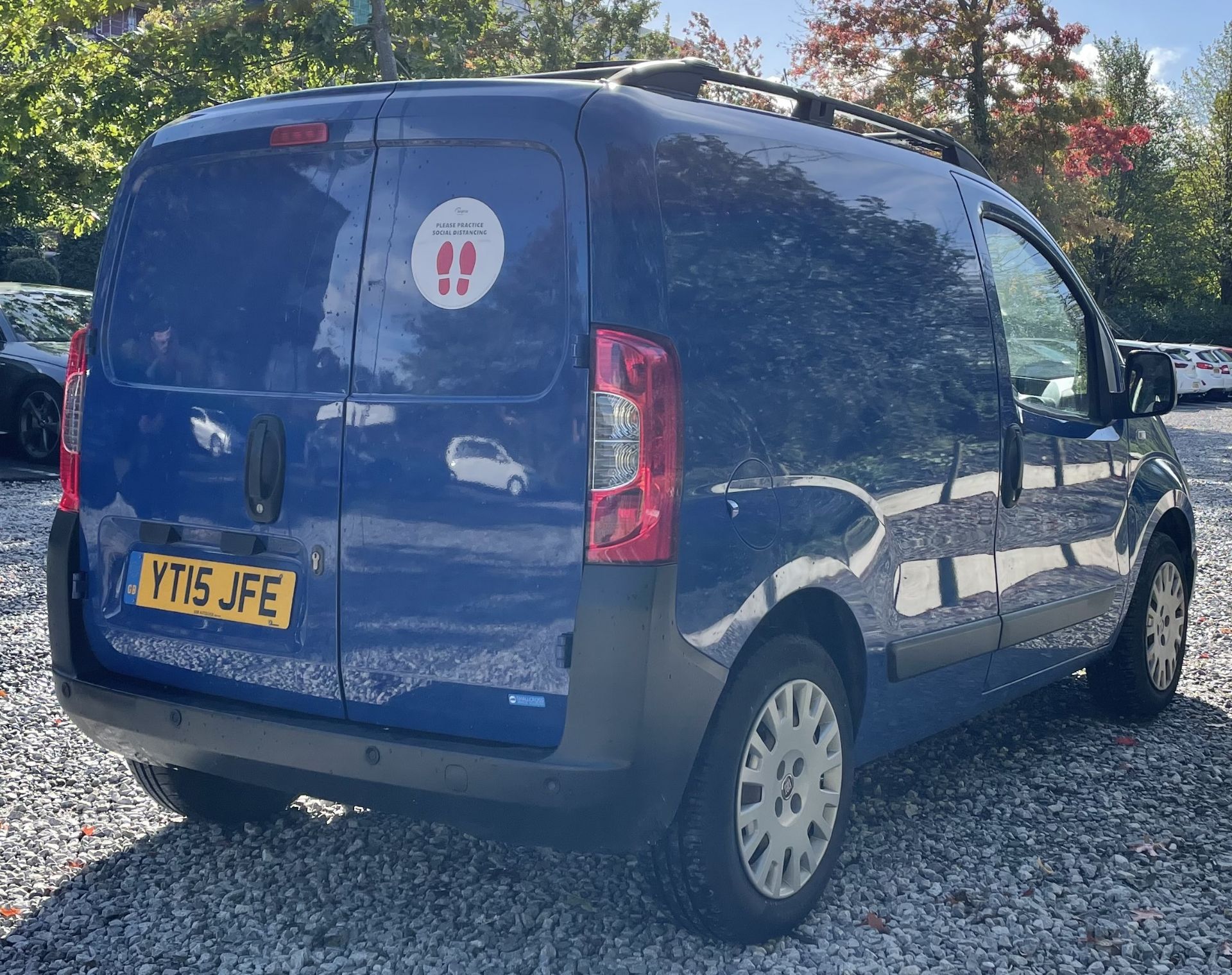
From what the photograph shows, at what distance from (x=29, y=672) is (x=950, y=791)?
12.6ft

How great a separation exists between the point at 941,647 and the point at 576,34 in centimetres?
2840

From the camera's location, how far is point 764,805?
333 cm

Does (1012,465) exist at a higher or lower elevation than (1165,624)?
higher

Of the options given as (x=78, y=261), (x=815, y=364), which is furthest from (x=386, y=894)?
(x=78, y=261)

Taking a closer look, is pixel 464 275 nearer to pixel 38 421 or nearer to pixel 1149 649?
pixel 1149 649

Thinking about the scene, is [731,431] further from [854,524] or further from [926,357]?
[926,357]

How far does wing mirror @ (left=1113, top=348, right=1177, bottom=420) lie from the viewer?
16.1 ft

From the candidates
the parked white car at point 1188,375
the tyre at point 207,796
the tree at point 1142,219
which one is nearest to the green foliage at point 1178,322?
the tree at point 1142,219

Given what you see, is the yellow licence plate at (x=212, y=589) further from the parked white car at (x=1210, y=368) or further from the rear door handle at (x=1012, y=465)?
the parked white car at (x=1210, y=368)

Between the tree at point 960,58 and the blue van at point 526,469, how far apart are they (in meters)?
21.7

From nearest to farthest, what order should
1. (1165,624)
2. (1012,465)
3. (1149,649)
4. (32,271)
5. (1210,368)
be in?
(1012,465) < (1149,649) < (1165,624) < (32,271) < (1210,368)

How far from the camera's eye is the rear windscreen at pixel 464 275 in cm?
294

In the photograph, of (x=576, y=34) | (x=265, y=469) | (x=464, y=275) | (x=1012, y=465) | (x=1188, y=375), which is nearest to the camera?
(x=464, y=275)

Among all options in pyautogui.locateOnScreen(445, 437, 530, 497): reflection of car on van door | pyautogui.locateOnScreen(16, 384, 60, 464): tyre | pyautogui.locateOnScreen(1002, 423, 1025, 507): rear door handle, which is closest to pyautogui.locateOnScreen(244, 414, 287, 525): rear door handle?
pyautogui.locateOnScreen(445, 437, 530, 497): reflection of car on van door
